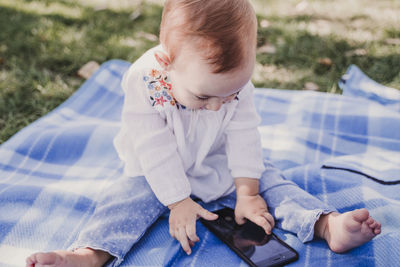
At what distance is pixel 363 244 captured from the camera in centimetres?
133

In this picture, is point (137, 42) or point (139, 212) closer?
point (139, 212)

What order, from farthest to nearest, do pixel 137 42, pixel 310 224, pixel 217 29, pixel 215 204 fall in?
pixel 137 42 → pixel 215 204 → pixel 310 224 → pixel 217 29

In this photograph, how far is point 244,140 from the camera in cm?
150

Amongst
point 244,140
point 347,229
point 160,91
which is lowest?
point 347,229

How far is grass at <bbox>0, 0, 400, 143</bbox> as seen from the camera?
8.34 ft

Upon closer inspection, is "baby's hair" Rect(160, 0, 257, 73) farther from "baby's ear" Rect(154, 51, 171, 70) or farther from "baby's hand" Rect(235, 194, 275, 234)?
"baby's hand" Rect(235, 194, 275, 234)

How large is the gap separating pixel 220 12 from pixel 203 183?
2.16ft

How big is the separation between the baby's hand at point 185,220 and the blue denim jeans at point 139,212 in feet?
0.34

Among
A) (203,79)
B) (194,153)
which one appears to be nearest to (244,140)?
(194,153)

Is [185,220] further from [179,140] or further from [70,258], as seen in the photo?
[70,258]

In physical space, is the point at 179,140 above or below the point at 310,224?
above

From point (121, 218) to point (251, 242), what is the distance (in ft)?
1.40

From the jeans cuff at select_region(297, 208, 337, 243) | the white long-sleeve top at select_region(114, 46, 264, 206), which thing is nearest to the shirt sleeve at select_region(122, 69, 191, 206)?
the white long-sleeve top at select_region(114, 46, 264, 206)

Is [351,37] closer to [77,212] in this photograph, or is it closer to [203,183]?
[203,183]
